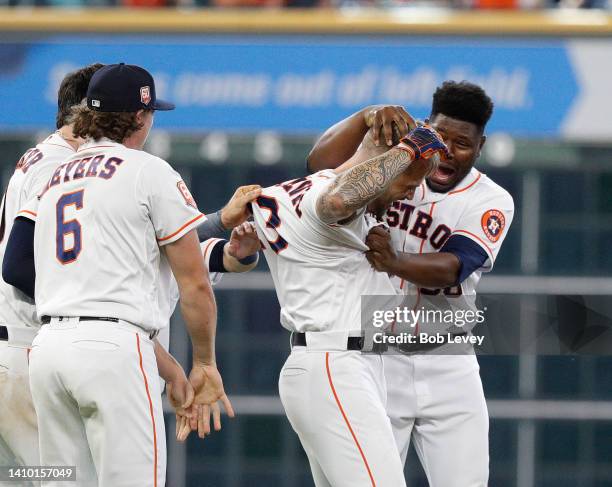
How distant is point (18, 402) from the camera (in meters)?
4.43

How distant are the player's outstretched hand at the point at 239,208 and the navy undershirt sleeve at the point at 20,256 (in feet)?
2.31

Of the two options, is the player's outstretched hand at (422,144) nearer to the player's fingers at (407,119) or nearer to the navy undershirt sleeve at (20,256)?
the player's fingers at (407,119)

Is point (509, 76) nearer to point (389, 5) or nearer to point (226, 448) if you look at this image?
point (389, 5)

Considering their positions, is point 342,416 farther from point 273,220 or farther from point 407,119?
point 407,119

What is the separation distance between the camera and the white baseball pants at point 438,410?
4.70 meters

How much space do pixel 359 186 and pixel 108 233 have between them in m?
0.79

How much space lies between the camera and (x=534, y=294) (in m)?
9.78

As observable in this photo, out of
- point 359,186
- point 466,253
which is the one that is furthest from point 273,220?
point 466,253

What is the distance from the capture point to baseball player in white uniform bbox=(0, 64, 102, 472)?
440 centimetres

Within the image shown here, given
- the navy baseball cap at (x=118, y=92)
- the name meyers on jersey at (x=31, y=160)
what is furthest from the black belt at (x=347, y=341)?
the name meyers on jersey at (x=31, y=160)

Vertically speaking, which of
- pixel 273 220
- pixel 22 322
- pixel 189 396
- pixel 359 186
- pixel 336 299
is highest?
pixel 359 186

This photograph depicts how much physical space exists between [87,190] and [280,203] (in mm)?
694

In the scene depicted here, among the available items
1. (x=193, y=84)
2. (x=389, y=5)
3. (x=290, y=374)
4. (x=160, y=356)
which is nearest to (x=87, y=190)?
(x=160, y=356)

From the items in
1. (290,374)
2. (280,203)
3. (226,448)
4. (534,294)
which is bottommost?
(226,448)
